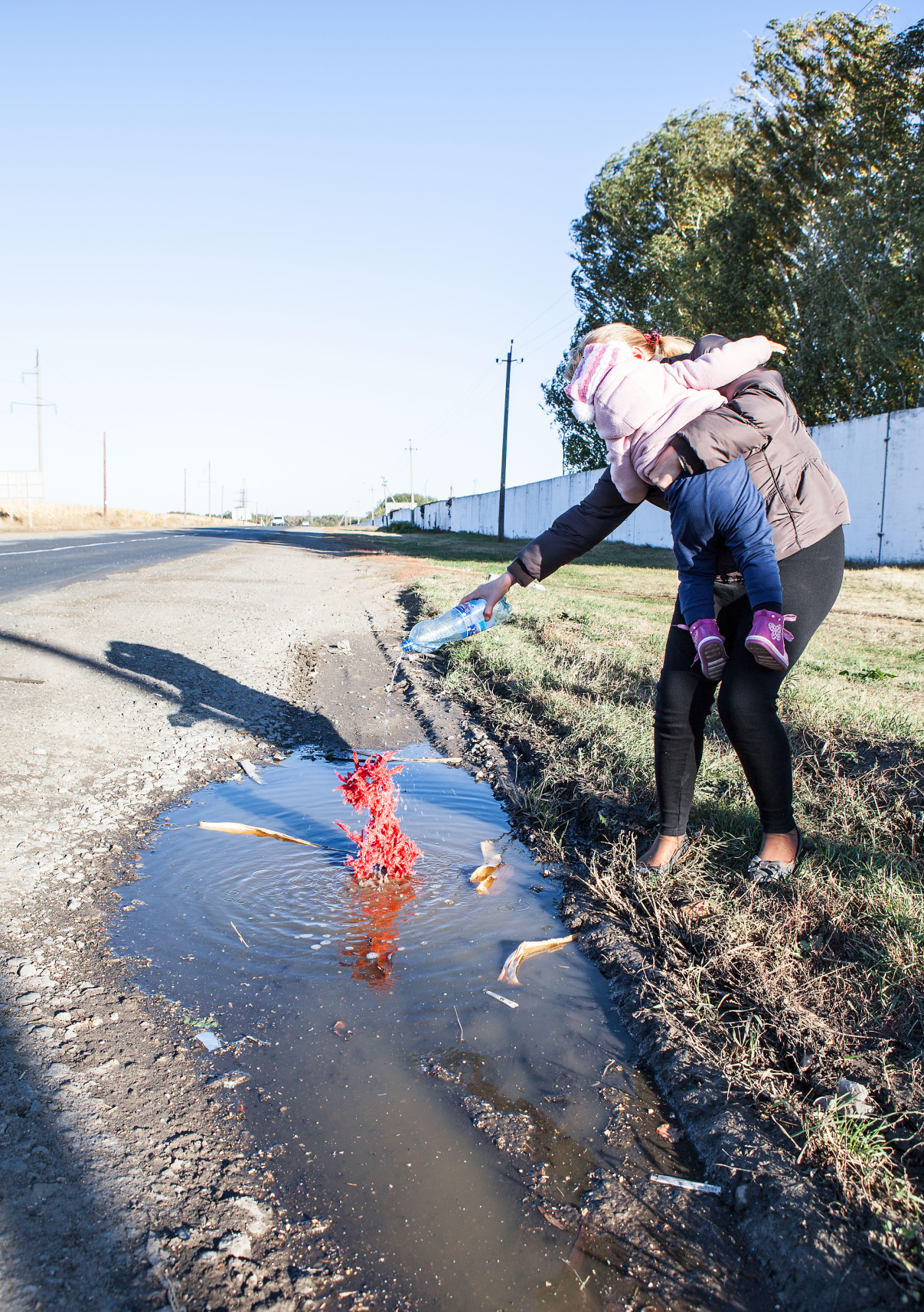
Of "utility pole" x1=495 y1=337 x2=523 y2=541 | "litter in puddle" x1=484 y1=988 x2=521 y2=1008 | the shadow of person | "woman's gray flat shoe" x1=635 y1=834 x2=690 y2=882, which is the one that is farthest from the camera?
"utility pole" x1=495 y1=337 x2=523 y2=541

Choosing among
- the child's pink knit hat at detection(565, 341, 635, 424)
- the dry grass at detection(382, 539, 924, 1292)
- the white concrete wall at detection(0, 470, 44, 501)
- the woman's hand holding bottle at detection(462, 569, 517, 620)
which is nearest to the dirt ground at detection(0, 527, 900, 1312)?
the dry grass at detection(382, 539, 924, 1292)

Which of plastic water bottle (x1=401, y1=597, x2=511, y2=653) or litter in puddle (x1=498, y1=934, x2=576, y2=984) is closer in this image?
litter in puddle (x1=498, y1=934, x2=576, y2=984)

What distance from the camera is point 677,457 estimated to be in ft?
8.04

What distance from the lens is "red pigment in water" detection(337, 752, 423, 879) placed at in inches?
126

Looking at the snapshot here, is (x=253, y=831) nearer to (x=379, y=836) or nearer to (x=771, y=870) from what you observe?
(x=379, y=836)

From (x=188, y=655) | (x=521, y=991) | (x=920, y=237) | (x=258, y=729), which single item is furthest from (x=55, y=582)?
(x=920, y=237)

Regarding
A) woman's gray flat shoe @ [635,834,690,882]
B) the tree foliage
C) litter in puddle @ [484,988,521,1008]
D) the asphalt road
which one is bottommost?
litter in puddle @ [484,988,521,1008]

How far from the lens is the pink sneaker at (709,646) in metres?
2.62

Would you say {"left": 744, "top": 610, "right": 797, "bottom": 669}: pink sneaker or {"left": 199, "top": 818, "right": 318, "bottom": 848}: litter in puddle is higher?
{"left": 744, "top": 610, "right": 797, "bottom": 669}: pink sneaker

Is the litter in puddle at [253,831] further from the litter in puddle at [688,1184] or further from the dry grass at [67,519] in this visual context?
the dry grass at [67,519]

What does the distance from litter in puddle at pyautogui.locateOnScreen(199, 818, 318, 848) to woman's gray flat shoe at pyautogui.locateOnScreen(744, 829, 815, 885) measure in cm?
179

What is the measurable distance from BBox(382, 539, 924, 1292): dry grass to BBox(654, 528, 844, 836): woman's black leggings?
31 centimetres

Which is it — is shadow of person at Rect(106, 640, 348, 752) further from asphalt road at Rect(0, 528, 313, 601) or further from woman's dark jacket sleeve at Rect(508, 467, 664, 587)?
asphalt road at Rect(0, 528, 313, 601)

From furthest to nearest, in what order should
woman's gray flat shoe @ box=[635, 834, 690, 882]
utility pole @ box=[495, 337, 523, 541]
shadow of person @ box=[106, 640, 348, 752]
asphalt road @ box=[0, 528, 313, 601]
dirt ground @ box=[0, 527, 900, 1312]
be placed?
utility pole @ box=[495, 337, 523, 541] → asphalt road @ box=[0, 528, 313, 601] → shadow of person @ box=[106, 640, 348, 752] → woman's gray flat shoe @ box=[635, 834, 690, 882] → dirt ground @ box=[0, 527, 900, 1312]
